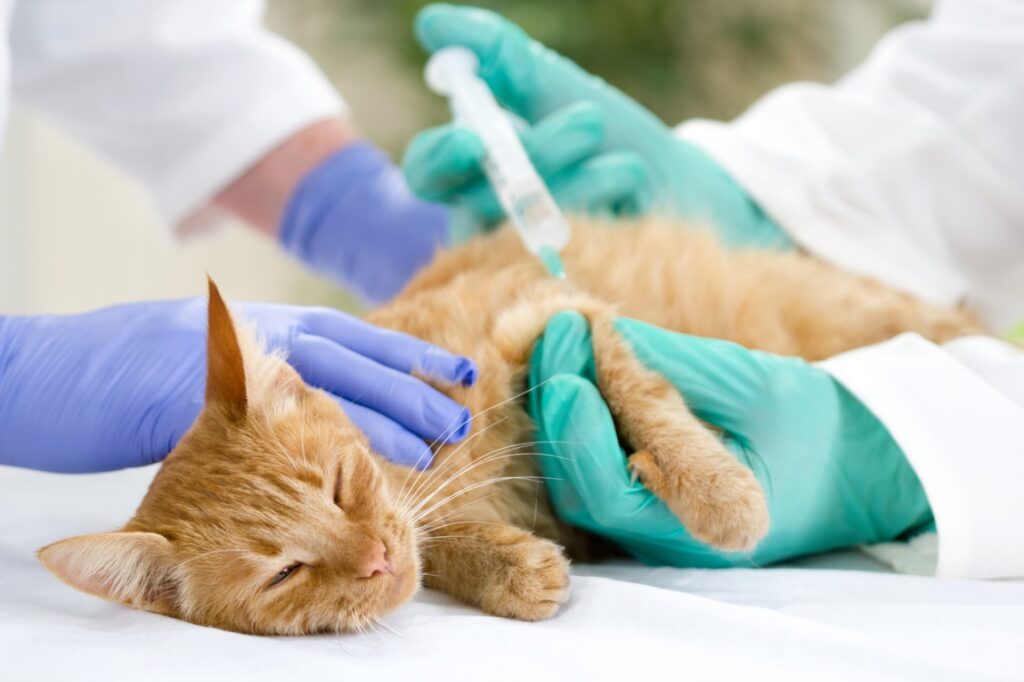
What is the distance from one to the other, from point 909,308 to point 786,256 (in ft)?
0.79

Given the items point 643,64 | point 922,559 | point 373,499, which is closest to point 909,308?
point 922,559

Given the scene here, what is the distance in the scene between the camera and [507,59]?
1.84 m

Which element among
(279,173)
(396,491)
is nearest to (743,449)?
(396,491)

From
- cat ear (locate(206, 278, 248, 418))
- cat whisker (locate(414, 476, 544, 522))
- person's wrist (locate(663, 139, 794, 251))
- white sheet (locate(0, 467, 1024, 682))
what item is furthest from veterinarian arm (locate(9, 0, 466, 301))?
white sheet (locate(0, 467, 1024, 682))

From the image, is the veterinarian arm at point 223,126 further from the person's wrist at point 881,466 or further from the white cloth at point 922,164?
the person's wrist at point 881,466

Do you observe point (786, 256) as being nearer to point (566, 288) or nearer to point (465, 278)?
point (566, 288)

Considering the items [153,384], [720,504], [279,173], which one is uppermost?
[279,173]

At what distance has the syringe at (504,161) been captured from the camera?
4.98 feet

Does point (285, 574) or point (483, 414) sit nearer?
point (285, 574)

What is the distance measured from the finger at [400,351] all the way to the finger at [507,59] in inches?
28.9

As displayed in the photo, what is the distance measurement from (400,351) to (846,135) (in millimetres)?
1115

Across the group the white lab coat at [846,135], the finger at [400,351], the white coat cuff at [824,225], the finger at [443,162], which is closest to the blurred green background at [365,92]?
the white lab coat at [846,135]

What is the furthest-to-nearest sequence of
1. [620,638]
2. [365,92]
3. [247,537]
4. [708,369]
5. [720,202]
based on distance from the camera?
1. [365,92]
2. [720,202]
3. [708,369]
4. [247,537]
5. [620,638]

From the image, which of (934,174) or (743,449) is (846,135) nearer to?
(934,174)
